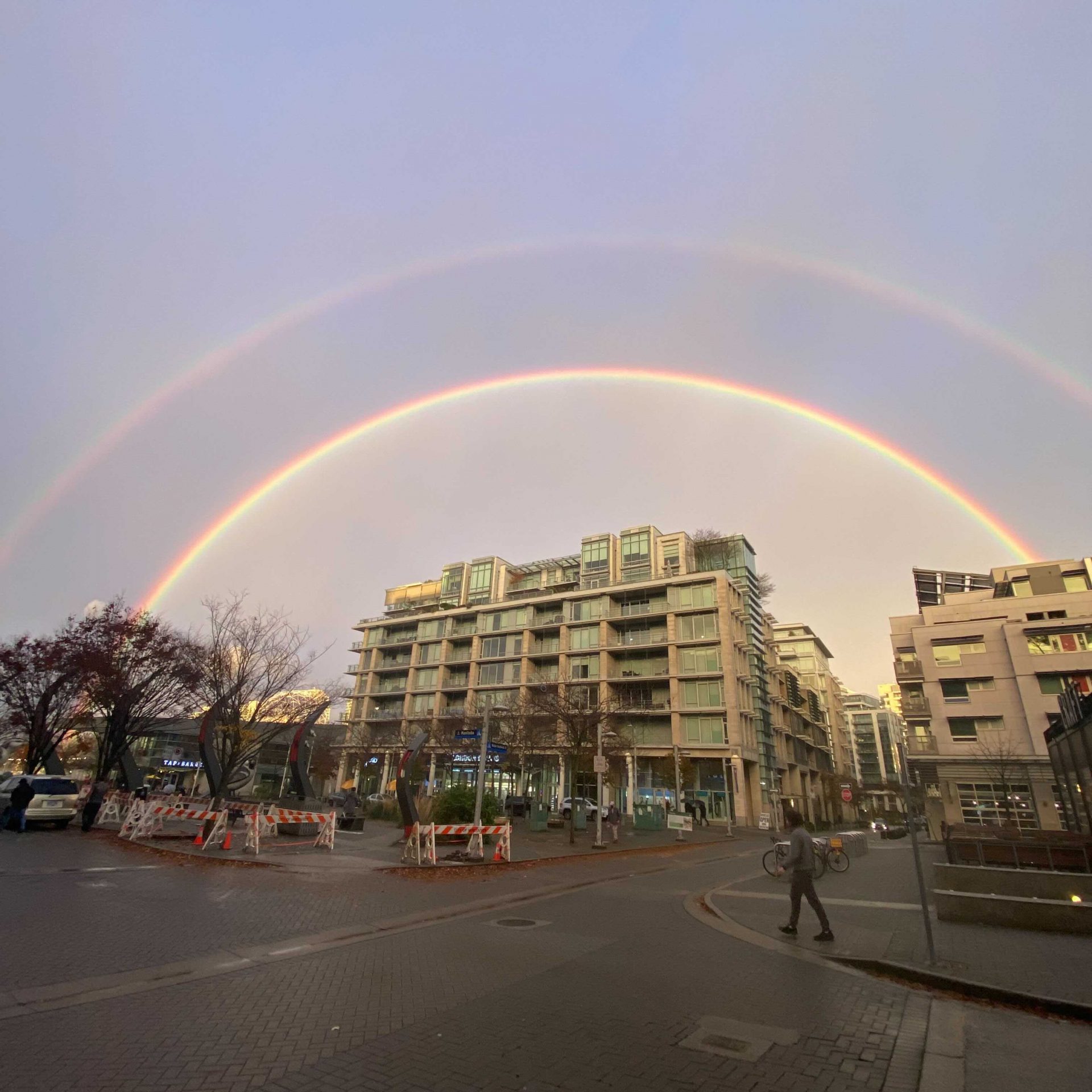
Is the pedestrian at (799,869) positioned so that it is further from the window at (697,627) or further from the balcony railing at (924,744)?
the window at (697,627)

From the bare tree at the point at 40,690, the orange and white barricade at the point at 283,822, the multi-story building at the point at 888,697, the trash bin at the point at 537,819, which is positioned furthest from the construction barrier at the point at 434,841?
the multi-story building at the point at 888,697

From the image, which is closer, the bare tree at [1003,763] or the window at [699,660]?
the bare tree at [1003,763]

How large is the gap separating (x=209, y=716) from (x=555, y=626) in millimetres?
45020

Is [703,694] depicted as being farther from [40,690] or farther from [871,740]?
[871,740]

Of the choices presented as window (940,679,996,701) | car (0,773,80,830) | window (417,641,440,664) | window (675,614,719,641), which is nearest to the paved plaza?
car (0,773,80,830)

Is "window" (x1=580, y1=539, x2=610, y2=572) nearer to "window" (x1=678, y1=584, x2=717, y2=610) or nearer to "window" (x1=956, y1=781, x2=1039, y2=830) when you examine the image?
"window" (x1=678, y1=584, x2=717, y2=610)

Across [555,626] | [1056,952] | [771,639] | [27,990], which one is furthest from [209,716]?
[771,639]

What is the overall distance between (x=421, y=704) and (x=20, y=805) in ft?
190

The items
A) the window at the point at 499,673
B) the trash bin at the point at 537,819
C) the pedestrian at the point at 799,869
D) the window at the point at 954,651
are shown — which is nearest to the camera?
the pedestrian at the point at 799,869

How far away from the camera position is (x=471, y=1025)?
5223 mm

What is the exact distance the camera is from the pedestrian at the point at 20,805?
60.4 ft

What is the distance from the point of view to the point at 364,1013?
5.42 metres

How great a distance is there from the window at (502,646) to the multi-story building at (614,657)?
0.15 metres

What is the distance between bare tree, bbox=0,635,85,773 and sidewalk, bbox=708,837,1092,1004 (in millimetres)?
26184
